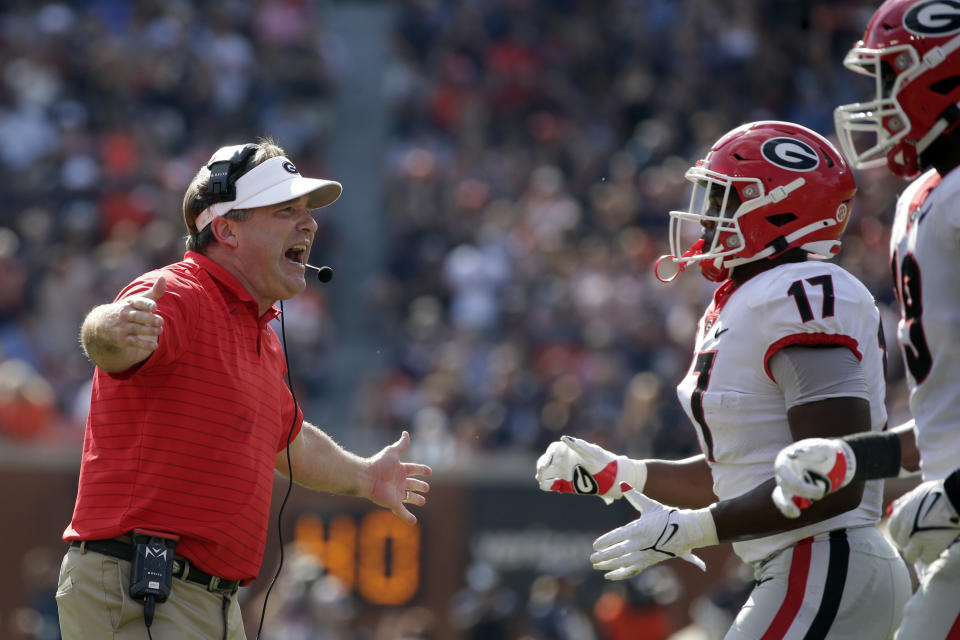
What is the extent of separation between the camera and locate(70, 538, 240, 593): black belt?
12.5 feet

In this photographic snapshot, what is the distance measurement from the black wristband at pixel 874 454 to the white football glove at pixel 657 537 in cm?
44

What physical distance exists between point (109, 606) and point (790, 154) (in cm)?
232

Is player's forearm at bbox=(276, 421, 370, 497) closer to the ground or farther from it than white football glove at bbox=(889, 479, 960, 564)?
closer to the ground

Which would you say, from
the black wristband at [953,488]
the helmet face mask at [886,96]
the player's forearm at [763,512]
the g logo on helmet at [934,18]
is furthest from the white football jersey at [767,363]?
the g logo on helmet at [934,18]

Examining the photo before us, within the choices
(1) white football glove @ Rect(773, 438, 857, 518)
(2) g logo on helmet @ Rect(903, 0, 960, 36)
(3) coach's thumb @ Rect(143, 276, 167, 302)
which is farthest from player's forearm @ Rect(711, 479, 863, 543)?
(3) coach's thumb @ Rect(143, 276, 167, 302)

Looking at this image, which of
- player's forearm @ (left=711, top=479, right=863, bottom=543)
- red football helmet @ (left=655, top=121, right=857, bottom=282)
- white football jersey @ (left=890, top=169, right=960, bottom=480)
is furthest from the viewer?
red football helmet @ (left=655, top=121, right=857, bottom=282)

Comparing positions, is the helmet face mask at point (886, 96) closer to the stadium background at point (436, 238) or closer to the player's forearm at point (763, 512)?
the player's forearm at point (763, 512)

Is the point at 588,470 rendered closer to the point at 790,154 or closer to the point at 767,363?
the point at 767,363

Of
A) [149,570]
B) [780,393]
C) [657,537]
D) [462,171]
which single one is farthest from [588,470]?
[462,171]

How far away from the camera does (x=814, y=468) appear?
3.21 m

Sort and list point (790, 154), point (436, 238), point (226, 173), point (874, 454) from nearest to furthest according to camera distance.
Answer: point (874, 454)
point (790, 154)
point (226, 173)
point (436, 238)

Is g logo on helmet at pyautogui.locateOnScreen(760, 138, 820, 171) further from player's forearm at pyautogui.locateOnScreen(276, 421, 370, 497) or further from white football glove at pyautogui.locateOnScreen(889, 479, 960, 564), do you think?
player's forearm at pyautogui.locateOnScreen(276, 421, 370, 497)

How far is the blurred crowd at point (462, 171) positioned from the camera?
1118cm

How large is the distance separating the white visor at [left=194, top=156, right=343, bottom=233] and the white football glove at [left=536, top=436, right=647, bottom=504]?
3.56ft
